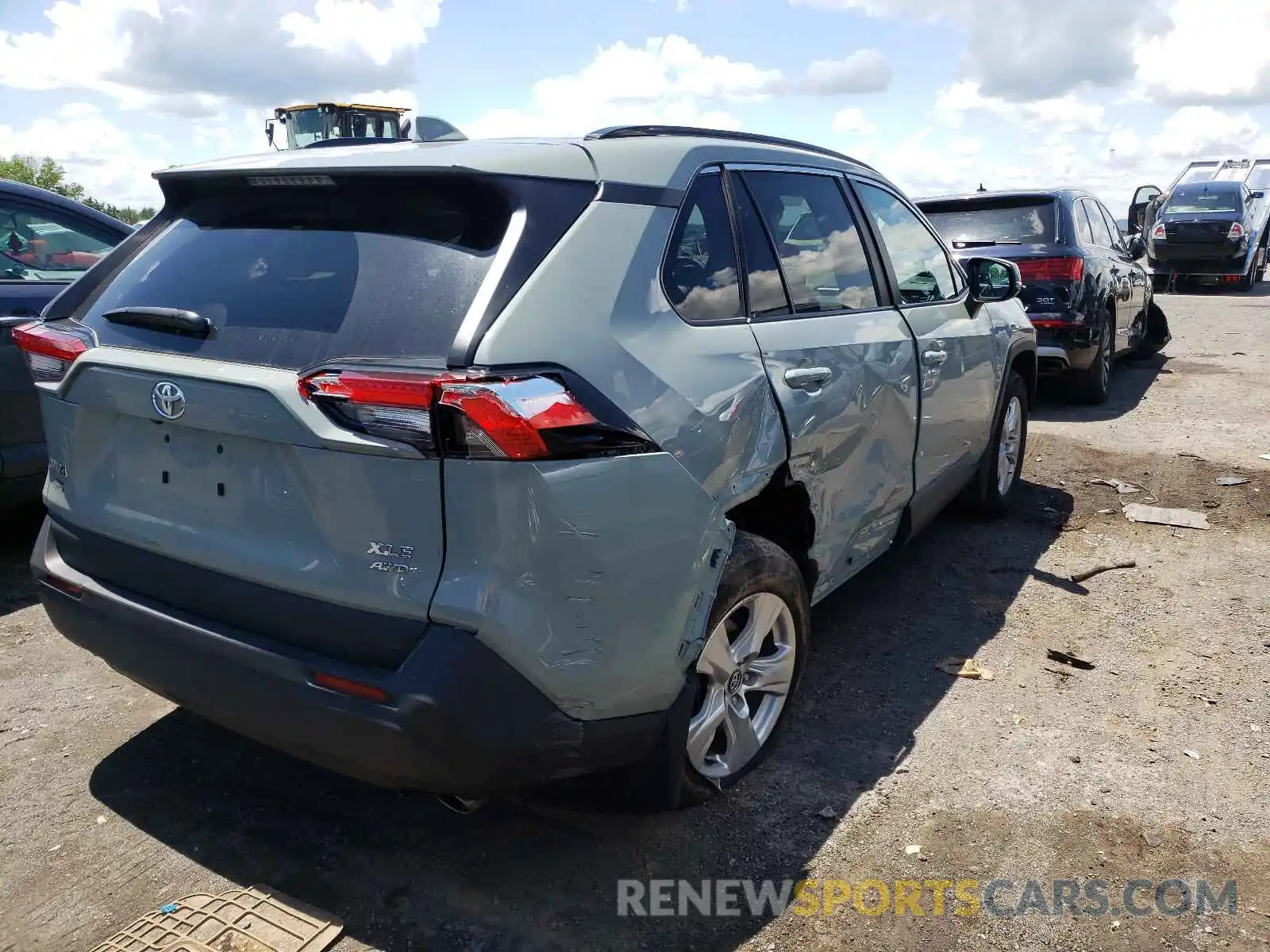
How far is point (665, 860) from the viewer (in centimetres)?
277

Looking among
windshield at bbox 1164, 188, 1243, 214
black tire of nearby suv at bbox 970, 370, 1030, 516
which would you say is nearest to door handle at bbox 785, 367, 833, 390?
black tire of nearby suv at bbox 970, 370, 1030, 516

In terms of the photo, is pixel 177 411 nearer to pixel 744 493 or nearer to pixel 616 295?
pixel 616 295

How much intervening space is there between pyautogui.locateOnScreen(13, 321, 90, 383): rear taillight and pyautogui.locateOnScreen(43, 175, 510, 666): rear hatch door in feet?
0.21

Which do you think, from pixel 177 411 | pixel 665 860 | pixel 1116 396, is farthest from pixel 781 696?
pixel 1116 396

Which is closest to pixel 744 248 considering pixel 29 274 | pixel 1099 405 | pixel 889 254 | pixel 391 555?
pixel 889 254

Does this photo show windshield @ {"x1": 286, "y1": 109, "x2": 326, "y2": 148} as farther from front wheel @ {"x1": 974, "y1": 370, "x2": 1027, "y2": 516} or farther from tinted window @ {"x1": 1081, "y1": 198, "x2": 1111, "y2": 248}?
front wheel @ {"x1": 974, "y1": 370, "x2": 1027, "y2": 516}

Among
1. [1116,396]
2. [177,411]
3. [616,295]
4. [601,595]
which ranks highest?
[616,295]

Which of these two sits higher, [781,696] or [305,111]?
[305,111]

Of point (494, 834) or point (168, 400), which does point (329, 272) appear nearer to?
point (168, 400)

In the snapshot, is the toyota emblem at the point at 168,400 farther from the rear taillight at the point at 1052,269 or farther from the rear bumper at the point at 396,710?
the rear taillight at the point at 1052,269

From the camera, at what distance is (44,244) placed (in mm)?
5086

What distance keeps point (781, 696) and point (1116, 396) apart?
7.24 metres

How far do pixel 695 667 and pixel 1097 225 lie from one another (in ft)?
26.8

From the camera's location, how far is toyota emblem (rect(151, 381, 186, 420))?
7.92 feet
